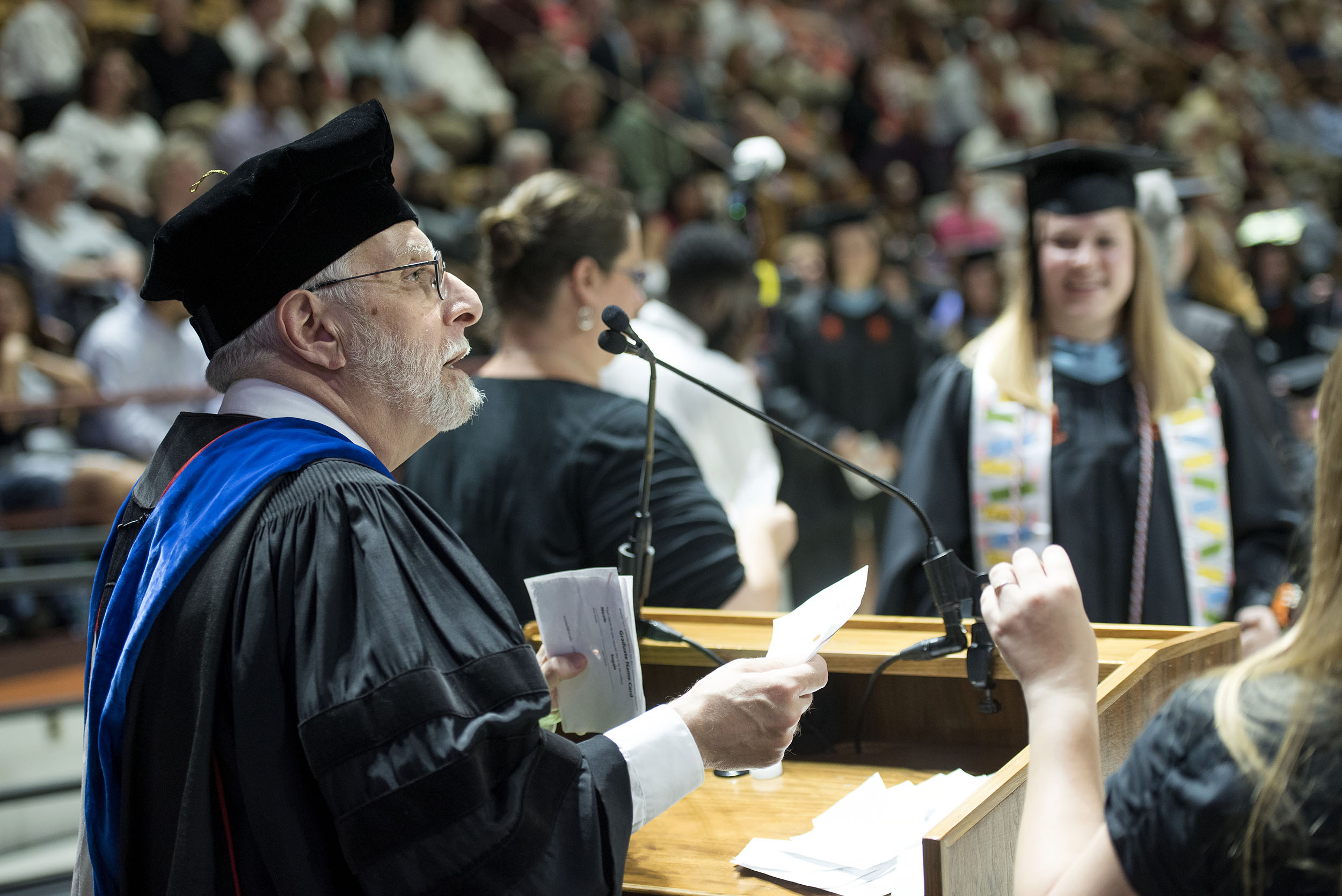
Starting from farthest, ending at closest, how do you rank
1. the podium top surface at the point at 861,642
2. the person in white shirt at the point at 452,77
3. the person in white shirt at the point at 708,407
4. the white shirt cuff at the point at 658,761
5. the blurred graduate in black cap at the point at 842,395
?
the person in white shirt at the point at 452,77 < the blurred graduate in black cap at the point at 842,395 < the person in white shirt at the point at 708,407 < the podium top surface at the point at 861,642 < the white shirt cuff at the point at 658,761

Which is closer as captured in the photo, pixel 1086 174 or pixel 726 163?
pixel 1086 174

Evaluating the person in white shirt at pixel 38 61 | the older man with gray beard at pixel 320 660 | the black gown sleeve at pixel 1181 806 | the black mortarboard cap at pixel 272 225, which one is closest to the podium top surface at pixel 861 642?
the older man with gray beard at pixel 320 660

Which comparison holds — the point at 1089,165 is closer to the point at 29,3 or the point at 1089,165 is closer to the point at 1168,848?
the point at 1168,848

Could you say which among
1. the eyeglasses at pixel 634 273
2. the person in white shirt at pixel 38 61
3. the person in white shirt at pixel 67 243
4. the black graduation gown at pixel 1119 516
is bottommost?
the black graduation gown at pixel 1119 516

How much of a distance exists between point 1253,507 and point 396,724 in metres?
2.16

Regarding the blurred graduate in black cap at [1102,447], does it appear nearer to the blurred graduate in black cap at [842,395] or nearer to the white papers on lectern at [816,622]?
the white papers on lectern at [816,622]

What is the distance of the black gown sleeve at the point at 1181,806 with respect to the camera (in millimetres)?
994

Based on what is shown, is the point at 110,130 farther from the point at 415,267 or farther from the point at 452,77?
the point at 415,267

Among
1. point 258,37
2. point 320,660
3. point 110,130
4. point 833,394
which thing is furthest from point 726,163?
point 320,660

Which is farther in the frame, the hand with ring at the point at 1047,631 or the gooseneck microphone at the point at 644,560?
the gooseneck microphone at the point at 644,560

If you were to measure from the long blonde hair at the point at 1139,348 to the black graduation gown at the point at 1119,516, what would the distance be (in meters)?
0.07

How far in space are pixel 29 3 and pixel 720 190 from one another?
173 inches

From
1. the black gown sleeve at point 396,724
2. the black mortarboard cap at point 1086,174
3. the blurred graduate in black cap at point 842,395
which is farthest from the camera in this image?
the blurred graduate in black cap at point 842,395

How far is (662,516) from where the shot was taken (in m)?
2.15
